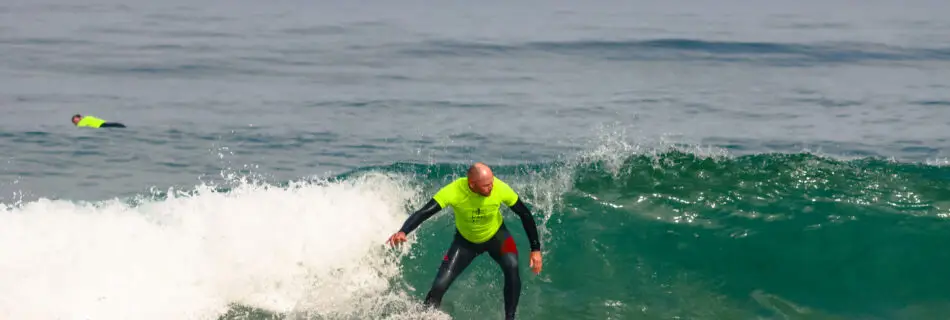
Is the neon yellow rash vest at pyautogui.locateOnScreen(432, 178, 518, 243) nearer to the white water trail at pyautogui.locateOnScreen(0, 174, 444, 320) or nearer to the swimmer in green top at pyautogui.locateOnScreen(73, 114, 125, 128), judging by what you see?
the white water trail at pyautogui.locateOnScreen(0, 174, 444, 320)

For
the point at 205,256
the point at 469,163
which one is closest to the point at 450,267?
the point at 205,256

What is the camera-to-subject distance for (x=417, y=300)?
11.6 m

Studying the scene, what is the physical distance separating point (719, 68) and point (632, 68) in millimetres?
2468

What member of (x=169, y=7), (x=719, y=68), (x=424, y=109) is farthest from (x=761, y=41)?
(x=169, y=7)

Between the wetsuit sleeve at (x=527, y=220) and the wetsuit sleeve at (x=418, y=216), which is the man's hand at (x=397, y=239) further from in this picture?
the wetsuit sleeve at (x=527, y=220)

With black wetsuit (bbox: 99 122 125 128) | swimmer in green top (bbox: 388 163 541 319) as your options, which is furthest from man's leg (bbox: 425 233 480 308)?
black wetsuit (bbox: 99 122 125 128)

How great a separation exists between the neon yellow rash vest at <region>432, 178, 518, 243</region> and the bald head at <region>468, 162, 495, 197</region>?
198 mm

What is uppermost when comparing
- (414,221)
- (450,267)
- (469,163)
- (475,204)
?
(475,204)

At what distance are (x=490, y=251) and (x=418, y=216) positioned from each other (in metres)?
0.96

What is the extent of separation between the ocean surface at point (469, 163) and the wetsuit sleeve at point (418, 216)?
1197 millimetres

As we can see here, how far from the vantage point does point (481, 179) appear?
10.1 metres

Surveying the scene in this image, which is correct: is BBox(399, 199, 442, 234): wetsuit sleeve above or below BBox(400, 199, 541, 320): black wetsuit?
above

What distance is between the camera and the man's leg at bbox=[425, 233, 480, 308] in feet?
34.3

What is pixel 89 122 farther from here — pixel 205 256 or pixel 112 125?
pixel 205 256
